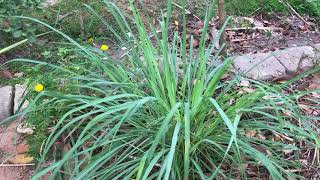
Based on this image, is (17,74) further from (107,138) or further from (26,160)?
(107,138)

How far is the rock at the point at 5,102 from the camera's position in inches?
117

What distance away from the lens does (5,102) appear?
9.82ft

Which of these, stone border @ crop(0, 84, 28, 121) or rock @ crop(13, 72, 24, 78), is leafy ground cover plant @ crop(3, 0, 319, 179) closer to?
stone border @ crop(0, 84, 28, 121)

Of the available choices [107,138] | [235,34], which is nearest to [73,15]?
[235,34]

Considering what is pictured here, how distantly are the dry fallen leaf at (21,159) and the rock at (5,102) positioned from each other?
1.38 feet

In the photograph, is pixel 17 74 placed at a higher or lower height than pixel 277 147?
higher

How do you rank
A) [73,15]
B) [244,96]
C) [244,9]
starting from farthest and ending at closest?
[244,9], [73,15], [244,96]

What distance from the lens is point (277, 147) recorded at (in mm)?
2445

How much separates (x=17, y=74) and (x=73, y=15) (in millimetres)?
827

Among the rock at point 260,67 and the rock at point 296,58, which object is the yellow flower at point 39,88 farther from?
the rock at point 296,58

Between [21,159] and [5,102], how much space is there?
1.74ft

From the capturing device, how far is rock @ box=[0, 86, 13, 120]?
2.96 meters

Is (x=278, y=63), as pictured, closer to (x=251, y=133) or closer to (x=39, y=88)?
(x=251, y=133)

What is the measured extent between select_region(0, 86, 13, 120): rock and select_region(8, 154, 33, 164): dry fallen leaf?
1.38ft
